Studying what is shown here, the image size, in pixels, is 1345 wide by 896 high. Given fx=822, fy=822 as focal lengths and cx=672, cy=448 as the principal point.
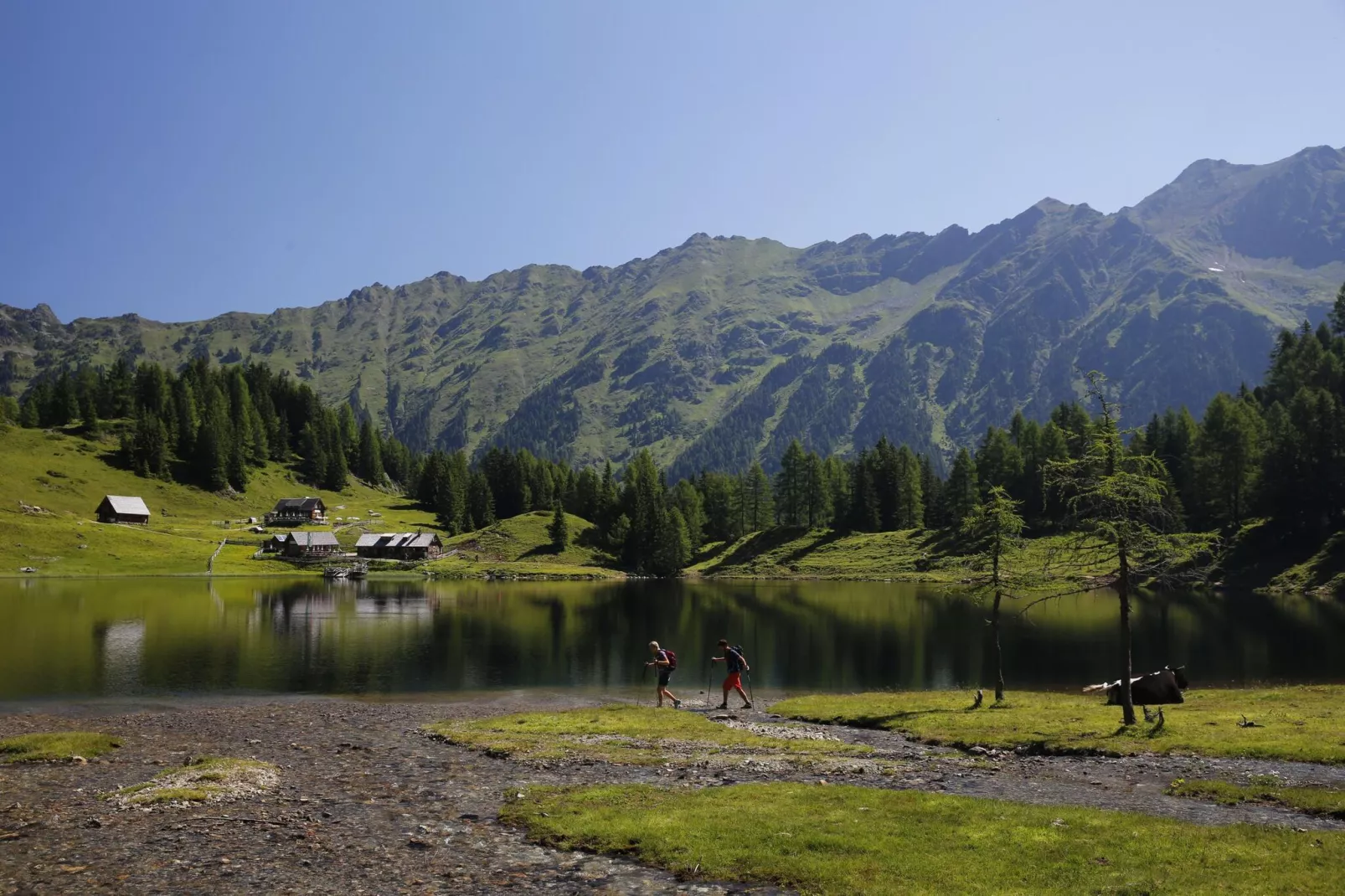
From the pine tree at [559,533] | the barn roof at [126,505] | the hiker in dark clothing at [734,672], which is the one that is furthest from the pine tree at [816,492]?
the hiker in dark clothing at [734,672]

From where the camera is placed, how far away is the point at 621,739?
34.5m

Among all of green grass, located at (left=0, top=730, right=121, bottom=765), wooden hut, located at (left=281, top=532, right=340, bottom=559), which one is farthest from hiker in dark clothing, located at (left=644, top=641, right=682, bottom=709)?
wooden hut, located at (left=281, top=532, right=340, bottom=559)

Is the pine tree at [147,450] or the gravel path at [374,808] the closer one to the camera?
the gravel path at [374,808]

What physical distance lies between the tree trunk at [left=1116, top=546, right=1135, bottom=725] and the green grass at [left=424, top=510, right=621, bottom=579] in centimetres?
14410

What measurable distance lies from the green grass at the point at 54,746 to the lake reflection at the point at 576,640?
19273mm

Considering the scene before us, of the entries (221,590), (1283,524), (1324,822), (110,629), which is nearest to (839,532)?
(1283,524)

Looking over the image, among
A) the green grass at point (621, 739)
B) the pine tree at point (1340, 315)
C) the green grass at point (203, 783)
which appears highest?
the pine tree at point (1340, 315)

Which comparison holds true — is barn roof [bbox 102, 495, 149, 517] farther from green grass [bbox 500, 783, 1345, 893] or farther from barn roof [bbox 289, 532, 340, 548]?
green grass [bbox 500, 783, 1345, 893]

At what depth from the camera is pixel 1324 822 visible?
19062 mm

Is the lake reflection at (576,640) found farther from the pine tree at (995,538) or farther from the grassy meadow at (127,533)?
the grassy meadow at (127,533)

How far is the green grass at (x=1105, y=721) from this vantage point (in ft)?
94.4

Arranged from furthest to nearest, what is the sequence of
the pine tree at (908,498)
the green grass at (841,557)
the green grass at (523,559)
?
1. the pine tree at (908,498)
2. the green grass at (523,559)
3. the green grass at (841,557)

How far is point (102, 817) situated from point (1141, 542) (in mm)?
36682

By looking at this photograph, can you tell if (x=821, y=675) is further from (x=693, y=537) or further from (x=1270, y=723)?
(x=693, y=537)
